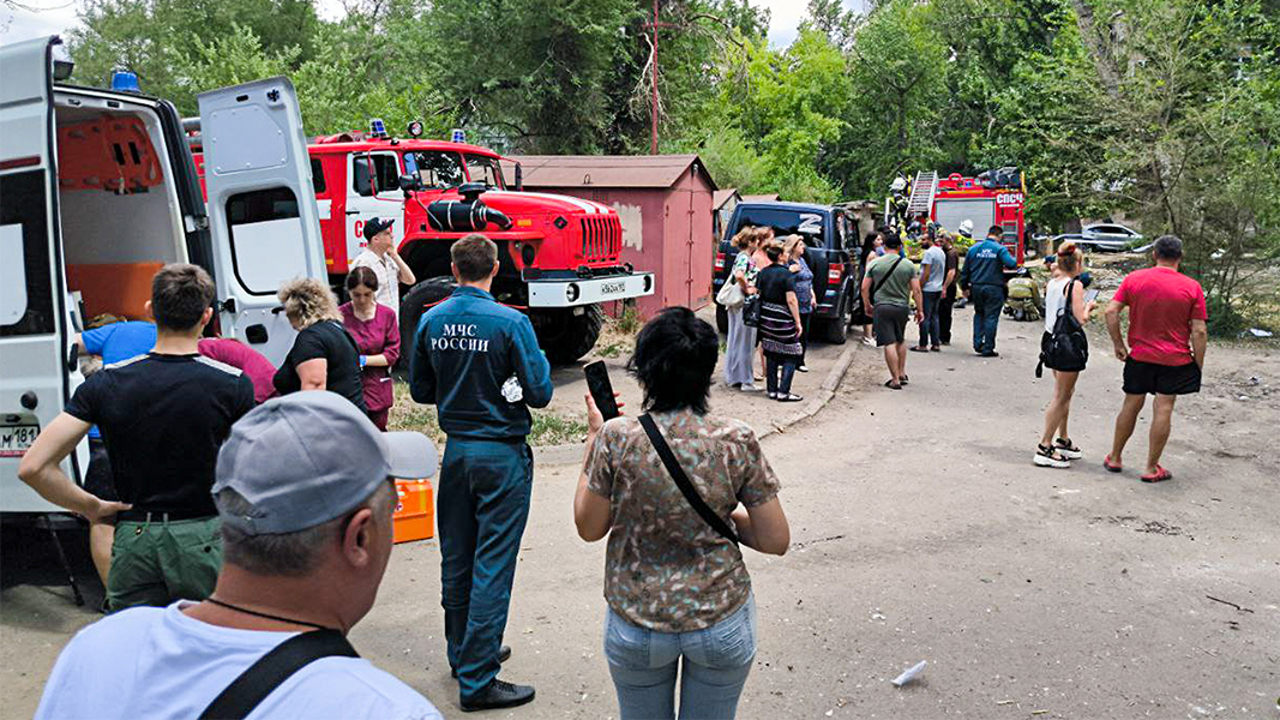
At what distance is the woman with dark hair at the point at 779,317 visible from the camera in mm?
10383

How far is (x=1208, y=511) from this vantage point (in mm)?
7141

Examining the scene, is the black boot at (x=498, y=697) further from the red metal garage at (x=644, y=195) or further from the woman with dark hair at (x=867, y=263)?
the woman with dark hair at (x=867, y=263)

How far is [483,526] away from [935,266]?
1130cm

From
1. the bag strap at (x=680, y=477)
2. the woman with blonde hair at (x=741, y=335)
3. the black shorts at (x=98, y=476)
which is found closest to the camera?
the bag strap at (x=680, y=477)

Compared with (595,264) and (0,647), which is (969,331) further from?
(0,647)

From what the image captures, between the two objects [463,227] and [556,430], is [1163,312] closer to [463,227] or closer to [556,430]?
[556,430]

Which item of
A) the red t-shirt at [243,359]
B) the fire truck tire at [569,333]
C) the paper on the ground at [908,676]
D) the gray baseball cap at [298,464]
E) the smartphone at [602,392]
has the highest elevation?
the gray baseball cap at [298,464]

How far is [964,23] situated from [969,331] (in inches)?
1259

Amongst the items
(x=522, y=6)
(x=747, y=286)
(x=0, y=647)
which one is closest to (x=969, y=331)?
(x=747, y=286)

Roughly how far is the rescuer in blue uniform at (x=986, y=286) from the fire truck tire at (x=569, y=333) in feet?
19.2

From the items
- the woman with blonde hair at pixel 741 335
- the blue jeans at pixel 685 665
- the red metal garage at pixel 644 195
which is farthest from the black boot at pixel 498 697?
the red metal garage at pixel 644 195

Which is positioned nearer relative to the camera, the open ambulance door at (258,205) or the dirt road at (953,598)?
the dirt road at (953,598)

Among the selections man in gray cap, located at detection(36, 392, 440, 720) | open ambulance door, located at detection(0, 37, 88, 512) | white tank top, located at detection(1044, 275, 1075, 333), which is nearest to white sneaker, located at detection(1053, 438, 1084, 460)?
white tank top, located at detection(1044, 275, 1075, 333)

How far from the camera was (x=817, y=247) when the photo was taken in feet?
46.1
